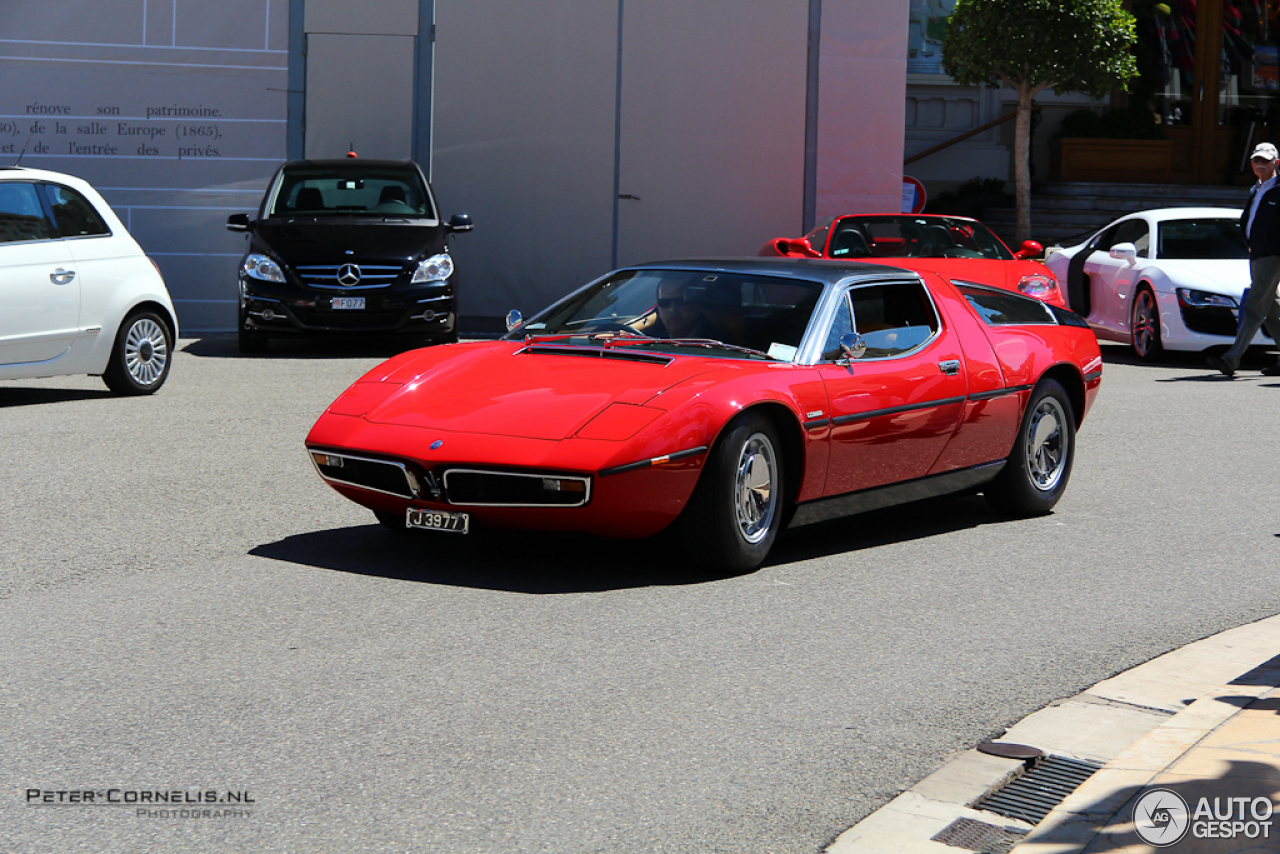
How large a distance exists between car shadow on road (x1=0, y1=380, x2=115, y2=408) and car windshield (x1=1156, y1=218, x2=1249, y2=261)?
972cm

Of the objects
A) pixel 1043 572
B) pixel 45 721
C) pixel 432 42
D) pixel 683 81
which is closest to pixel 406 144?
pixel 432 42

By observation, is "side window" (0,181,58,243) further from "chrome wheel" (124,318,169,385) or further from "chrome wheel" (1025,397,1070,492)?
"chrome wheel" (1025,397,1070,492)

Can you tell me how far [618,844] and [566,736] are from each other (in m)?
0.73

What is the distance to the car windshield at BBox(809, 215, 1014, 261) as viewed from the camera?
14.5m

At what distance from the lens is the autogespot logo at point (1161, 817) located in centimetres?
354

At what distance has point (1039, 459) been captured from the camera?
782 centimetres

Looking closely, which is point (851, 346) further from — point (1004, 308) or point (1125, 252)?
point (1125, 252)

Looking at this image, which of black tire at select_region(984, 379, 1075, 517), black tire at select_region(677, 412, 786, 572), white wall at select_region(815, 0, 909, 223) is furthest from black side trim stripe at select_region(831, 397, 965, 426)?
white wall at select_region(815, 0, 909, 223)

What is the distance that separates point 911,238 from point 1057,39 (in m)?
11.8

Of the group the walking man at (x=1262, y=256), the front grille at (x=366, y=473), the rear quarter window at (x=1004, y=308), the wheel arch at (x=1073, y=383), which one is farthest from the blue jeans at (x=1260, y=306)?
the front grille at (x=366, y=473)

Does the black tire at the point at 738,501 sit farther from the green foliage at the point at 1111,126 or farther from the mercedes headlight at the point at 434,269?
the green foliage at the point at 1111,126

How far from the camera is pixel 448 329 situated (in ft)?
47.6

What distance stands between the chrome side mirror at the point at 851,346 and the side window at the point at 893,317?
10cm

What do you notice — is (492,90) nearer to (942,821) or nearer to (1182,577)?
(1182,577)
